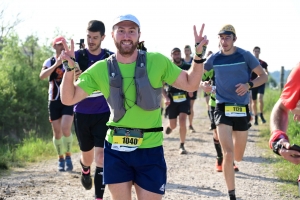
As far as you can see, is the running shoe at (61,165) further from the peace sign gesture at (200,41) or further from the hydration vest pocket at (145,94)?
the peace sign gesture at (200,41)

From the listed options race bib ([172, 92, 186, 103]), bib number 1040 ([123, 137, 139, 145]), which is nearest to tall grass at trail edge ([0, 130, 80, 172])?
race bib ([172, 92, 186, 103])

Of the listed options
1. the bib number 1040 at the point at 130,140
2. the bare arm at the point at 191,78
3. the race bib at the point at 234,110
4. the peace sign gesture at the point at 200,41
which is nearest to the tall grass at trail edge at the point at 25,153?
the race bib at the point at 234,110

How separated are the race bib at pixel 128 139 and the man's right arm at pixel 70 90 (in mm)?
438

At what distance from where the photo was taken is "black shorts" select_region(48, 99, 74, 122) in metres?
9.41

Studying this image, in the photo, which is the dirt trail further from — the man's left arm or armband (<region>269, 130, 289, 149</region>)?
armband (<region>269, 130, 289, 149</region>)

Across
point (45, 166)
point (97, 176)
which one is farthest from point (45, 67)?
point (97, 176)

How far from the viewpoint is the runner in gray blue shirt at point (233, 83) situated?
7.25 metres

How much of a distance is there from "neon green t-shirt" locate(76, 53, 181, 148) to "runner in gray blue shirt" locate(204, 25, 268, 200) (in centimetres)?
279

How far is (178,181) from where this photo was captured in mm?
8484

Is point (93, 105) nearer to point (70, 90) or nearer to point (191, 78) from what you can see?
point (70, 90)

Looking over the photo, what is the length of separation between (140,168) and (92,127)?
2.23 metres

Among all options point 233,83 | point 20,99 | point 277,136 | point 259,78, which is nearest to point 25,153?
point 20,99

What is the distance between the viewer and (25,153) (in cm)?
1132

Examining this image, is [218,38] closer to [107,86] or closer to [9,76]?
[107,86]
